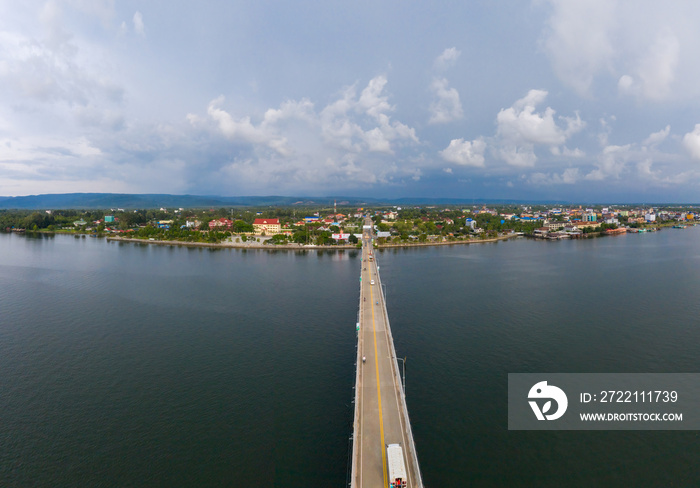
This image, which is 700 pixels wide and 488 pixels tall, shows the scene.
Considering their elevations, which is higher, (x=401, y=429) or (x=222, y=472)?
(x=401, y=429)

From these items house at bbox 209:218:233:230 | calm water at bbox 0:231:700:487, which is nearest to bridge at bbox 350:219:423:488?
calm water at bbox 0:231:700:487

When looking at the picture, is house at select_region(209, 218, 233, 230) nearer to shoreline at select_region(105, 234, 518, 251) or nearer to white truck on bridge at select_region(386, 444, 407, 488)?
shoreline at select_region(105, 234, 518, 251)

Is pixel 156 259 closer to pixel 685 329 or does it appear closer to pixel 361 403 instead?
pixel 361 403

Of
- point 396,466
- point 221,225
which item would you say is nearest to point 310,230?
point 221,225

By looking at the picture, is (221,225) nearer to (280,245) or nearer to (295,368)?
(280,245)

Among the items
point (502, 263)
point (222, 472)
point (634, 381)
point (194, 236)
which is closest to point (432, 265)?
point (502, 263)

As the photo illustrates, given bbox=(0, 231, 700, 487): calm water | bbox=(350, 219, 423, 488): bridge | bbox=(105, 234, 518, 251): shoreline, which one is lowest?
bbox=(0, 231, 700, 487): calm water

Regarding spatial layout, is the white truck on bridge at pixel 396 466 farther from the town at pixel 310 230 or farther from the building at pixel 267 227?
the building at pixel 267 227
